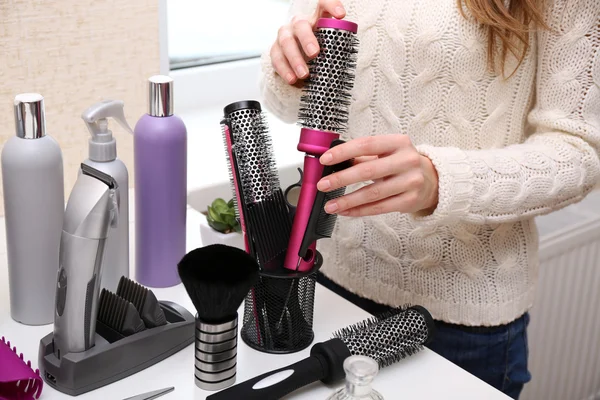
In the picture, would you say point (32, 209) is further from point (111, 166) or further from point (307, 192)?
point (307, 192)

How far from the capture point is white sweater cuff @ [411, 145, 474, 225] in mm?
759

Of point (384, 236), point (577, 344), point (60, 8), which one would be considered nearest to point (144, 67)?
point (60, 8)

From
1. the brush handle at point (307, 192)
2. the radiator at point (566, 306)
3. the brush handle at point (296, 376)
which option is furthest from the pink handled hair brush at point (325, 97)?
the radiator at point (566, 306)

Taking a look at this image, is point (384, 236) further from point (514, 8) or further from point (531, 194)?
point (514, 8)

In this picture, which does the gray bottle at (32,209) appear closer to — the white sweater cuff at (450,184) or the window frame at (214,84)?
the white sweater cuff at (450,184)

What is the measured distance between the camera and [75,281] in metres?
0.67

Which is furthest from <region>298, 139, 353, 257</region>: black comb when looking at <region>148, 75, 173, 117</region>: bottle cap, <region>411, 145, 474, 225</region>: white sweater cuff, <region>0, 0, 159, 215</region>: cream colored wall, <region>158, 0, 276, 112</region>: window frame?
<region>158, 0, 276, 112</region>: window frame

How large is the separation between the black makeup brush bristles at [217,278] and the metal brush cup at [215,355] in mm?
10

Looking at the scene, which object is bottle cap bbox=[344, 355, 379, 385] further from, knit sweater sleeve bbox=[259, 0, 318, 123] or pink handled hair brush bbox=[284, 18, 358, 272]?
knit sweater sleeve bbox=[259, 0, 318, 123]

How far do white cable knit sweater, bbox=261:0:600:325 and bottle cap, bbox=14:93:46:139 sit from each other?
281 millimetres

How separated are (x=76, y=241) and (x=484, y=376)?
55 centimetres

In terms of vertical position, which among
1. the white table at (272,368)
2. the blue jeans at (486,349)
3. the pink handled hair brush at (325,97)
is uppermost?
the pink handled hair brush at (325,97)

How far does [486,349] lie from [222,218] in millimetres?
366

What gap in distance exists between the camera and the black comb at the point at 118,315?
28.3 inches
